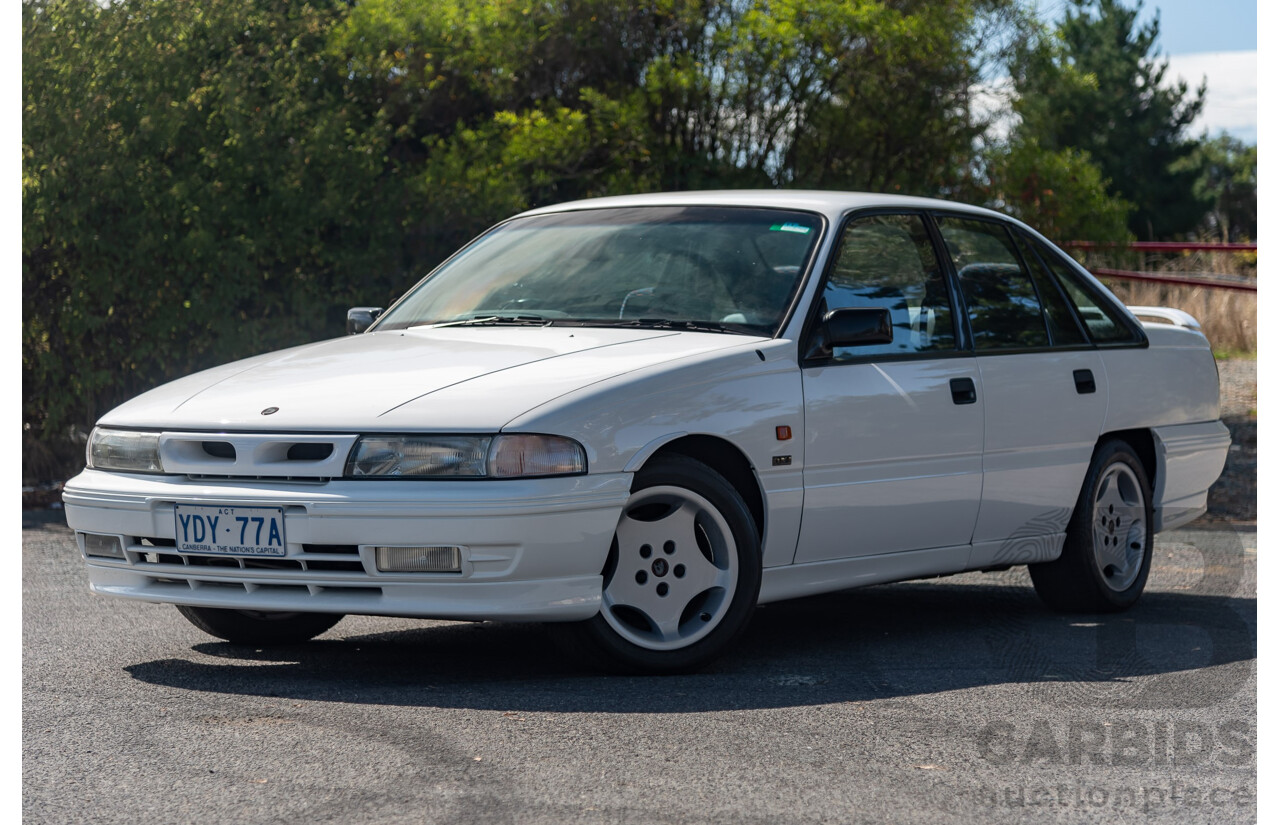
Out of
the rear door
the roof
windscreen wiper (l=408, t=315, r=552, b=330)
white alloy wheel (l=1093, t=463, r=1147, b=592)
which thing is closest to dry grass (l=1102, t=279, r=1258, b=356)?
white alloy wheel (l=1093, t=463, r=1147, b=592)

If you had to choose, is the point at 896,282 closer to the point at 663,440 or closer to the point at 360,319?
the point at 663,440

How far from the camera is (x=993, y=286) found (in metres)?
6.71

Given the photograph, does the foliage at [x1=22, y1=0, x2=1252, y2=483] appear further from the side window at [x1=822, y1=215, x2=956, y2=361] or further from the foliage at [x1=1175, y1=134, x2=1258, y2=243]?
the foliage at [x1=1175, y1=134, x2=1258, y2=243]

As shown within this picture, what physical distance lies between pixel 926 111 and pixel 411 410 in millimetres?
9311

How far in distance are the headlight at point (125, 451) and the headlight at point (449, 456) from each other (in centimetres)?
78

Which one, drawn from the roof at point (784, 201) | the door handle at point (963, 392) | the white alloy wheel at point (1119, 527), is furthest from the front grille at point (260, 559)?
the white alloy wheel at point (1119, 527)

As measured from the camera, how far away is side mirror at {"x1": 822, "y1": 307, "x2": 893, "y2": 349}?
18.4 feet

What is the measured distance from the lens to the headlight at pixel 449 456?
476 centimetres

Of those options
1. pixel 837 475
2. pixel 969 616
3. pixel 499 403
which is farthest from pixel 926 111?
pixel 499 403

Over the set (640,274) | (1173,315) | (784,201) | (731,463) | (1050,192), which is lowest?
(731,463)

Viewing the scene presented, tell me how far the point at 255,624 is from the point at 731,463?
5.96 feet

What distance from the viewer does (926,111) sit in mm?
13289

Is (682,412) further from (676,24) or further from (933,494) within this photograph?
(676,24)

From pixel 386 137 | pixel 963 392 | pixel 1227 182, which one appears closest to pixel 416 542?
pixel 963 392
